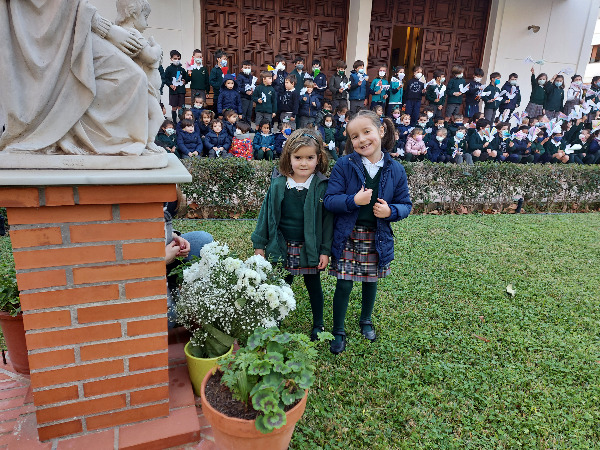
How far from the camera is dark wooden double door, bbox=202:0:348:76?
31.7ft

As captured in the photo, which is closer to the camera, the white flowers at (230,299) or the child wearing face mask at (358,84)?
the white flowers at (230,299)

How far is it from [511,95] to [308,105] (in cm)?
557

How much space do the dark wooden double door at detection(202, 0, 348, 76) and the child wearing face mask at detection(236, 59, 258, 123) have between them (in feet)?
4.43

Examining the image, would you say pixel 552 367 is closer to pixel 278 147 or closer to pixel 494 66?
pixel 278 147

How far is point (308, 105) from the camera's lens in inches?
347

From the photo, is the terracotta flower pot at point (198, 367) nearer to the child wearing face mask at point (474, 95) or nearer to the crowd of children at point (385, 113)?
the crowd of children at point (385, 113)

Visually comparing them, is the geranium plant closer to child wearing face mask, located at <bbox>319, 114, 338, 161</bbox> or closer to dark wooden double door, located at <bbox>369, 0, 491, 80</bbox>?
child wearing face mask, located at <bbox>319, 114, 338, 161</bbox>

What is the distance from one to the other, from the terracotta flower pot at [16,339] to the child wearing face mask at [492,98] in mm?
10882

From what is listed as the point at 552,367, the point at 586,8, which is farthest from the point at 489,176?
the point at 586,8

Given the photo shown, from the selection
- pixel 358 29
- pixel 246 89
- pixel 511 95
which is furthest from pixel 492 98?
pixel 246 89

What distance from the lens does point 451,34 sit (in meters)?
11.5

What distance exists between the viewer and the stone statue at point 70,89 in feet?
4.94

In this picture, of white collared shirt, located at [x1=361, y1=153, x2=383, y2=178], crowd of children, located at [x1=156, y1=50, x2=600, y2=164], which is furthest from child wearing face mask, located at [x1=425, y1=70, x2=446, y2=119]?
white collared shirt, located at [x1=361, y1=153, x2=383, y2=178]

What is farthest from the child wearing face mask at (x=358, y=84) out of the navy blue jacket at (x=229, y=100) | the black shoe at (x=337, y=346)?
the black shoe at (x=337, y=346)
